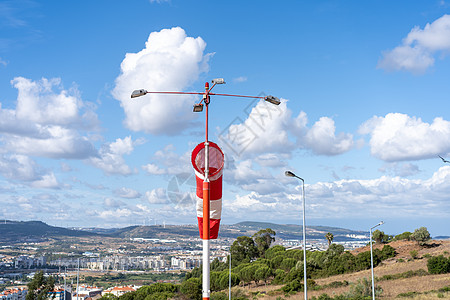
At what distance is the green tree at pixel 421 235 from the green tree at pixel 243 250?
30448 millimetres

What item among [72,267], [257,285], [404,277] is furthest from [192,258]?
[404,277]

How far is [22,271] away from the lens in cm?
16875

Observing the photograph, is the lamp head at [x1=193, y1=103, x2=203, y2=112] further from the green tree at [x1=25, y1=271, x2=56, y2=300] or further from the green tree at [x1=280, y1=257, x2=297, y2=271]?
the green tree at [x1=25, y1=271, x2=56, y2=300]

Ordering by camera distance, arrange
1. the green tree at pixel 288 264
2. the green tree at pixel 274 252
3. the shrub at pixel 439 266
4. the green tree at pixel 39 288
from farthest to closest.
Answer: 1. the green tree at pixel 274 252
2. the green tree at pixel 39 288
3. the green tree at pixel 288 264
4. the shrub at pixel 439 266

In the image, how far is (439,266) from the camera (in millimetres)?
50469

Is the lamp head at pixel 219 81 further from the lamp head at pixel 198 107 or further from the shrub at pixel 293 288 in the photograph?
the shrub at pixel 293 288

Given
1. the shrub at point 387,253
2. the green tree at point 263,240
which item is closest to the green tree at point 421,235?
the shrub at point 387,253

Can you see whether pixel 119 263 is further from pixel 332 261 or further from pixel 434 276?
pixel 434 276

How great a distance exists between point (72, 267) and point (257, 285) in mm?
147541

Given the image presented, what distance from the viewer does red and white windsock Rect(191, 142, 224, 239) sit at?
27.8 feet

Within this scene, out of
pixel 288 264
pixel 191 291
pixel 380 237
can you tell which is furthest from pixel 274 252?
pixel 191 291

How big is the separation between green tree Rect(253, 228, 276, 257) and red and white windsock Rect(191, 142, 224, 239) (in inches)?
3184

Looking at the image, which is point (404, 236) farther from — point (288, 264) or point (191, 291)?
point (191, 291)

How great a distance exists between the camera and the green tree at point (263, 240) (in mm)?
87250
